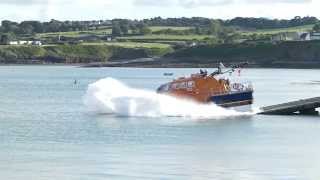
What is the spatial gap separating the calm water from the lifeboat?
4.54ft

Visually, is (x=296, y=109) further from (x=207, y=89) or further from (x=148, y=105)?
(x=148, y=105)

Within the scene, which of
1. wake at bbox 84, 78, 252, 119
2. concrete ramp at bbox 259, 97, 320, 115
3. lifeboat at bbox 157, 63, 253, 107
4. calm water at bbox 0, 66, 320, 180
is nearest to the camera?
calm water at bbox 0, 66, 320, 180

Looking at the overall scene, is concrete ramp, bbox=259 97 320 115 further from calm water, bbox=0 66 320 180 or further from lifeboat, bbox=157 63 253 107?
lifeboat, bbox=157 63 253 107

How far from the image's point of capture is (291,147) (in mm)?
47969

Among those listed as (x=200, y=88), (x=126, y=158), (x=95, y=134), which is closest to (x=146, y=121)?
(x=200, y=88)

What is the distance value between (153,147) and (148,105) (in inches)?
699

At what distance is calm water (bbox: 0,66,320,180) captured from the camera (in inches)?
1494

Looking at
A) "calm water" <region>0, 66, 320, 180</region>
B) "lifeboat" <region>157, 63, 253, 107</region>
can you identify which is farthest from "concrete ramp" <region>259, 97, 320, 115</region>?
"lifeboat" <region>157, 63, 253, 107</region>

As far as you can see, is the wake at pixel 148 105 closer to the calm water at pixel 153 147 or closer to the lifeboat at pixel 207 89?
the lifeboat at pixel 207 89

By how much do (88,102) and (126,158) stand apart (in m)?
28.4

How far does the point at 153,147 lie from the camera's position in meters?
46.8

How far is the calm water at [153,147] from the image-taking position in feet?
124

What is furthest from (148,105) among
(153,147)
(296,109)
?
(153,147)

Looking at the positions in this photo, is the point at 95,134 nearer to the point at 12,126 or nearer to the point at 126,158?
the point at 12,126
